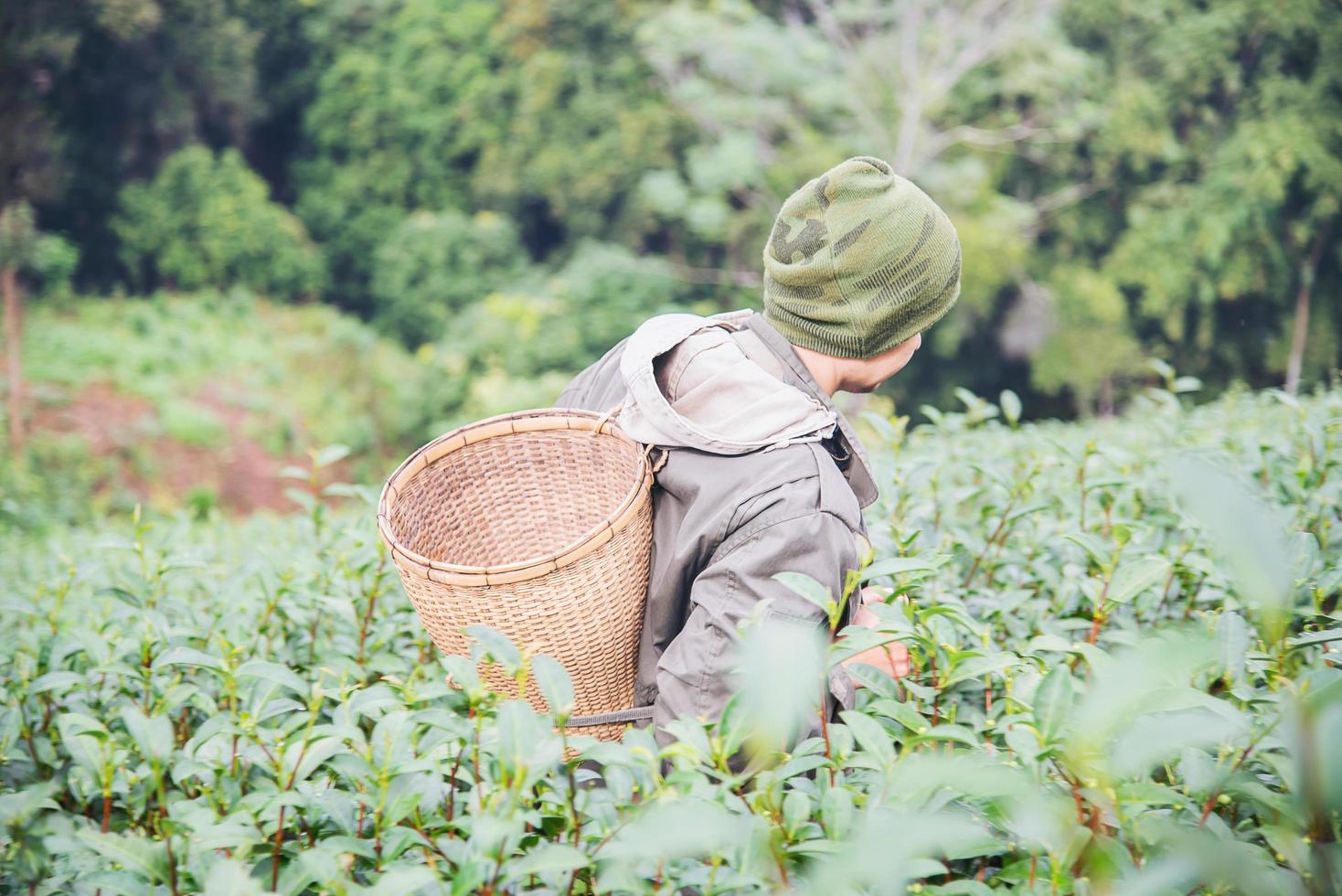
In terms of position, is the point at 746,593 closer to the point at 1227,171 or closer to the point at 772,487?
the point at 772,487

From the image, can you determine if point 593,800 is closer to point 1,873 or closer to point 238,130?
point 1,873

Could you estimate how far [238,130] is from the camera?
1485 cm

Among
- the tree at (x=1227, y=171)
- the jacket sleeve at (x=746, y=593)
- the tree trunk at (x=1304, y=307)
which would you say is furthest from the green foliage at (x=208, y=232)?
the jacket sleeve at (x=746, y=593)

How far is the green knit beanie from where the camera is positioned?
142cm

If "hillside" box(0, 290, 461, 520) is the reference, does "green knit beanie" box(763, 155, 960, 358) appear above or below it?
above

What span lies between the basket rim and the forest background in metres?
9.09

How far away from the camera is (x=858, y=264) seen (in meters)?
1.42

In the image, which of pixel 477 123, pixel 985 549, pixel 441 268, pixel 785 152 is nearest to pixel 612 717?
pixel 985 549

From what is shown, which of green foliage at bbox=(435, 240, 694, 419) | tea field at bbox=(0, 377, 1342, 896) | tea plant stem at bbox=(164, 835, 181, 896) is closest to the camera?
tea field at bbox=(0, 377, 1342, 896)

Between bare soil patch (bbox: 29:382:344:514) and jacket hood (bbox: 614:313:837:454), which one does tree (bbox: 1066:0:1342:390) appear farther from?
jacket hood (bbox: 614:313:837:454)

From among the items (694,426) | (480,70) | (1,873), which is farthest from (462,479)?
(480,70)

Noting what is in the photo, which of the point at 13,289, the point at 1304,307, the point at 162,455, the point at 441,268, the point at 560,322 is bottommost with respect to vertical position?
the point at 162,455

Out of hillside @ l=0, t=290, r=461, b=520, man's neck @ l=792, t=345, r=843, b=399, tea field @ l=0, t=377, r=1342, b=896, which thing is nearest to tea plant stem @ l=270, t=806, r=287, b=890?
tea field @ l=0, t=377, r=1342, b=896

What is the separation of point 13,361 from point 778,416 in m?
10.9
